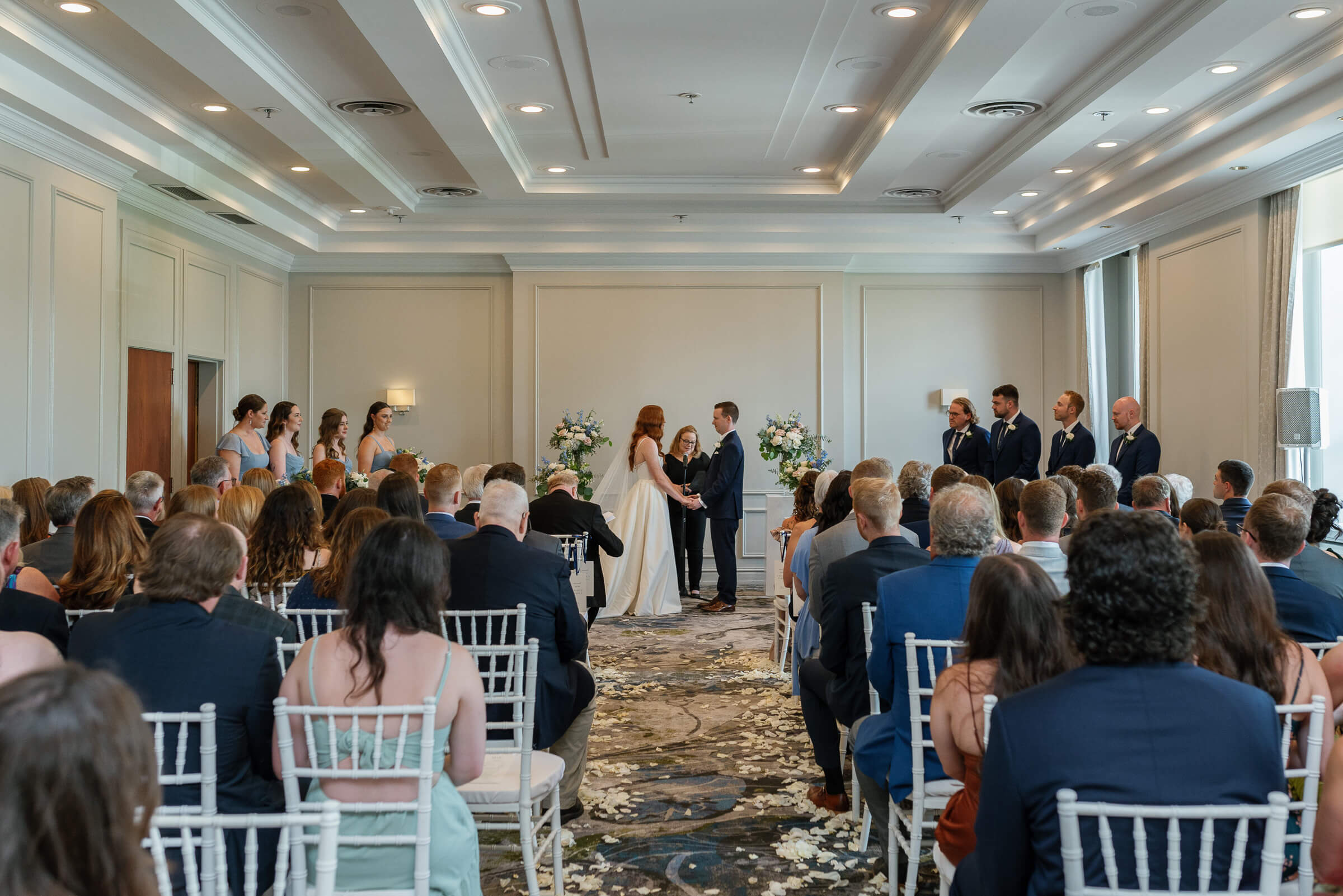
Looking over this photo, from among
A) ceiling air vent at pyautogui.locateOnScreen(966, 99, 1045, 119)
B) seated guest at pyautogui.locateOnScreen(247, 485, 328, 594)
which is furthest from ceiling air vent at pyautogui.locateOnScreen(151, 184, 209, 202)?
ceiling air vent at pyautogui.locateOnScreen(966, 99, 1045, 119)

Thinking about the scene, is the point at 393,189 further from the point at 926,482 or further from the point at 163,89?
the point at 926,482

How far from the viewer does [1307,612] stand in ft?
10.9

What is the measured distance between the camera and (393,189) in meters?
9.47

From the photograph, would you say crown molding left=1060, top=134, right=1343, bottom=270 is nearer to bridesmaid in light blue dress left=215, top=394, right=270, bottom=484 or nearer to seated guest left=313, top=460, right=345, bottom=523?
seated guest left=313, top=460, right=345, bottom=523

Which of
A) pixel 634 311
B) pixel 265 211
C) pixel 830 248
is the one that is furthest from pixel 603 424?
pixel 265 211

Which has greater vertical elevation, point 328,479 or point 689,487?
point 328,479

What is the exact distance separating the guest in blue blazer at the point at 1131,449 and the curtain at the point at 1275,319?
2.71 ft

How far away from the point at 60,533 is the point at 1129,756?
4115 mm

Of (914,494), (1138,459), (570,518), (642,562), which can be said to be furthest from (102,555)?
(1138,459)

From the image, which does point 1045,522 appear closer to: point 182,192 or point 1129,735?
point 1129,735

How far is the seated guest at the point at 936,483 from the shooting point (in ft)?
17.4

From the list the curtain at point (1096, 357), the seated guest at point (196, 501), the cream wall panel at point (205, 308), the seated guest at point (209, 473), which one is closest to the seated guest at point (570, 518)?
the seated guest at point (209, 473)

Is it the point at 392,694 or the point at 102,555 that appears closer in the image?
the point at 392,694

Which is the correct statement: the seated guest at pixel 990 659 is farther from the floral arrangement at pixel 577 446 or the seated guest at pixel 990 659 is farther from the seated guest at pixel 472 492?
the floral arrangement at pixel 577 446
